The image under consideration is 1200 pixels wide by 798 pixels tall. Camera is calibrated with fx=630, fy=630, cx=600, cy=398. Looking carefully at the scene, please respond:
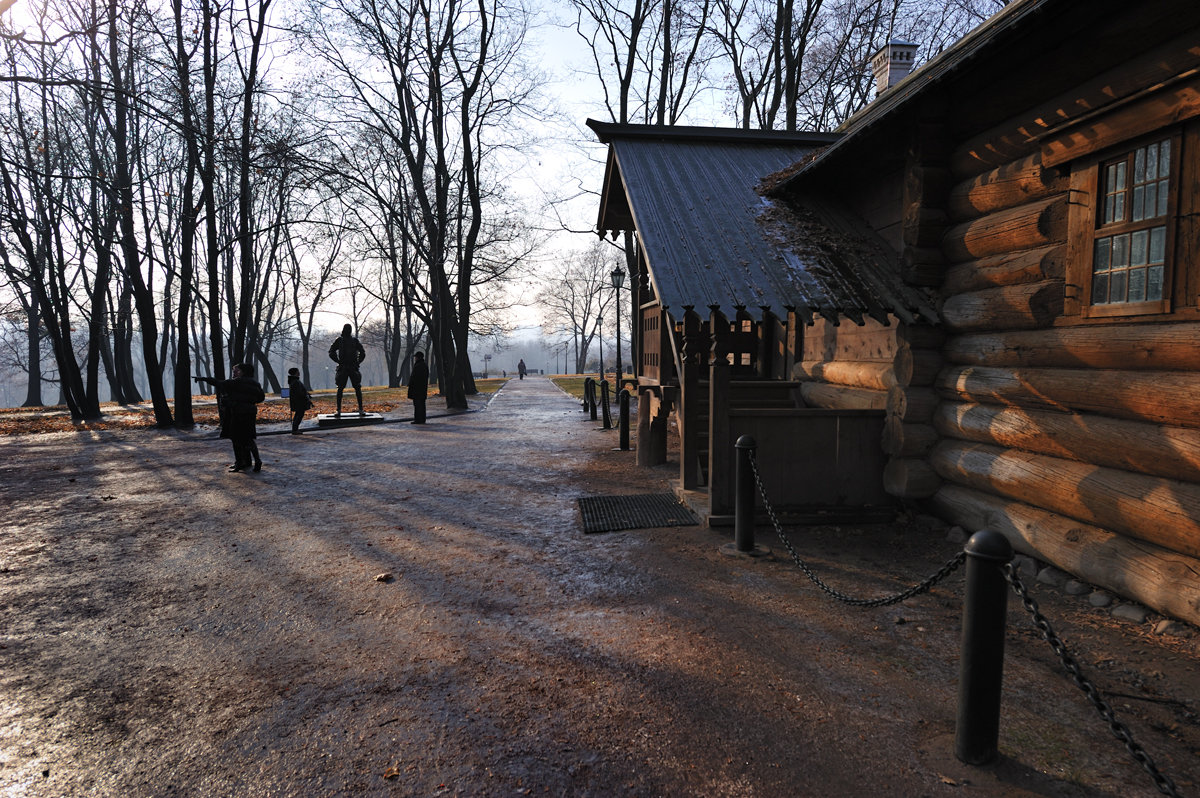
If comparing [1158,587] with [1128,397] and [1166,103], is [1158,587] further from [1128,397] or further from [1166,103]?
[1166,103]

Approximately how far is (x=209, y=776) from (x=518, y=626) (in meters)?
1.96

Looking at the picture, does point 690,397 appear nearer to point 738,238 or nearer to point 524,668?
point 738,238

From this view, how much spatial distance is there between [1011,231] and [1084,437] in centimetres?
192

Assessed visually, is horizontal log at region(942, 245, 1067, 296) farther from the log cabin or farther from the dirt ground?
the dirt ground

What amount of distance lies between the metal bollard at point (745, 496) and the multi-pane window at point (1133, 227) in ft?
9.48

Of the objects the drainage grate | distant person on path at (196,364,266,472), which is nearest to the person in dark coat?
distant person on path at (196,364,266,472)

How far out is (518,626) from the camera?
4359mm

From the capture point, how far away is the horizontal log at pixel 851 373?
710cm

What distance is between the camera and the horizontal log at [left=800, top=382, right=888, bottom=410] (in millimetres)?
7230

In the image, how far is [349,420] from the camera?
17578 millimetres

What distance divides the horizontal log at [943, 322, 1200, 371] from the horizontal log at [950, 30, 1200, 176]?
1.40 meters

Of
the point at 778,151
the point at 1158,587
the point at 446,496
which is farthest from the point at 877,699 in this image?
the point at 778,151

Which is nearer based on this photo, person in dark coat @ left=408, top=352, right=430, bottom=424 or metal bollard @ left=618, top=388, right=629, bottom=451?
metal bollard @ left=618, top=388, right=629, bottom=451

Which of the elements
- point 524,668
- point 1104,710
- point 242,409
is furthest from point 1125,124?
point 242,409
